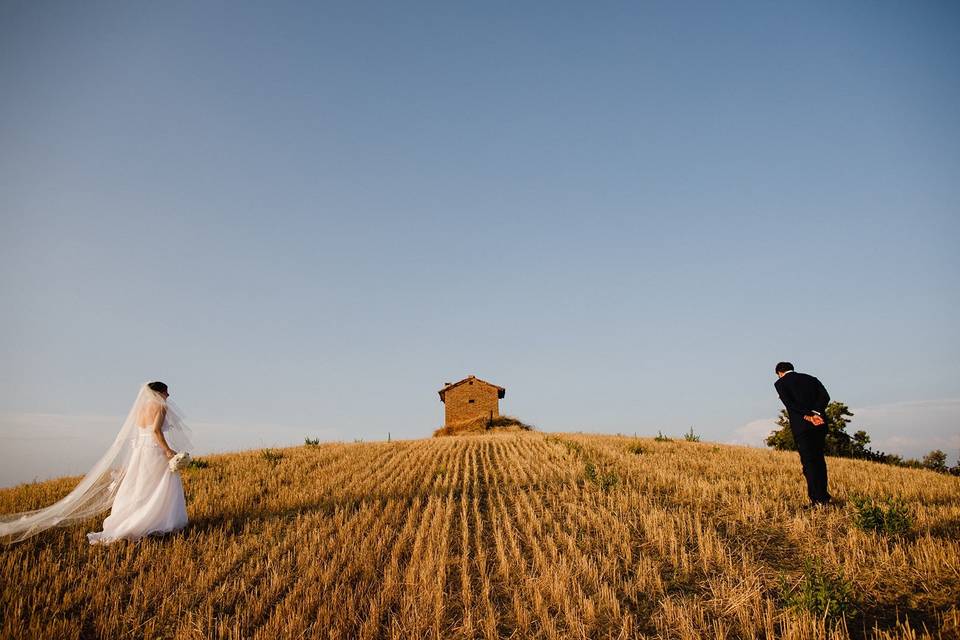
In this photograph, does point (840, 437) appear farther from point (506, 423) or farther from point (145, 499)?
point (145, 499)

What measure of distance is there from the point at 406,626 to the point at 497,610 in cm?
118

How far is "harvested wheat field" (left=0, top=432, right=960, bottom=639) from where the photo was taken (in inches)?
193

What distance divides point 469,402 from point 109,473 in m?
39.6

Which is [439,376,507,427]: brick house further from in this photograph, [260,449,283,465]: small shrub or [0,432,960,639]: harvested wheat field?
[0,432,960,639]: harvested wheat field

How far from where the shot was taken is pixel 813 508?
27.7ft

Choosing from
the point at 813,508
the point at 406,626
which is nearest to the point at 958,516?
the point at 813,508

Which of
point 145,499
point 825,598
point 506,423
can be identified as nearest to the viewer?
point 825,598

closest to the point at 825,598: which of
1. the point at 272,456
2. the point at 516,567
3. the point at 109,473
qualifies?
the point at 516,567

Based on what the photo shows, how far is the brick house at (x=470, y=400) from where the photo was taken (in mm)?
46938

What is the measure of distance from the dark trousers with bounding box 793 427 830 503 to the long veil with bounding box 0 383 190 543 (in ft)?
39.3

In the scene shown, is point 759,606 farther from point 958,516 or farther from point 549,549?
point 958,516

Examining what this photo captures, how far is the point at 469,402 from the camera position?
156 feet

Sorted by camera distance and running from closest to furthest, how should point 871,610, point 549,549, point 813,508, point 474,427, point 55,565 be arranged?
point 871,610 → point 55,565 → point 549,549 → point 813,508 → point 474,427

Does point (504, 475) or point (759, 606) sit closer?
point (759, 606)
